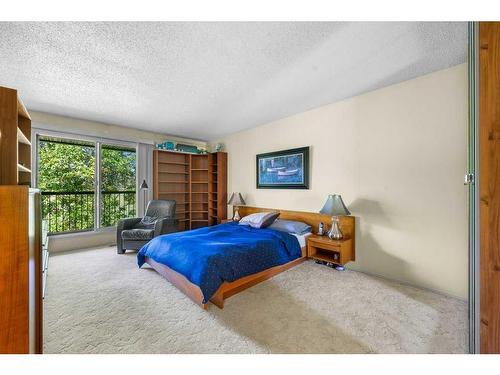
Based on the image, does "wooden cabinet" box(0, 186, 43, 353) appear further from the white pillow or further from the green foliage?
the green foliage

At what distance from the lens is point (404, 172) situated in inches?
97.2

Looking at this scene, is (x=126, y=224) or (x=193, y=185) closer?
(x=126, y=224)

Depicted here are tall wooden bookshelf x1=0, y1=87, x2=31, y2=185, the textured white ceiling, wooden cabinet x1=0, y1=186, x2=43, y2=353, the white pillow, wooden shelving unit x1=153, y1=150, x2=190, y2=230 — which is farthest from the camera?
wooden shelving unit x1=153, y1=150, x2=190, y2=230

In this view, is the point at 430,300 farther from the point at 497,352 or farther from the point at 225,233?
the point at 225,233

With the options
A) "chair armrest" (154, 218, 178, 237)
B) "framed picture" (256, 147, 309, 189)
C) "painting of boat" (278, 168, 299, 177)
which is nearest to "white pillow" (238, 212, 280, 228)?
"framed picture" (256, 147, 309, 189)

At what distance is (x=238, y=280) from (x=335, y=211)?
60.0 inches

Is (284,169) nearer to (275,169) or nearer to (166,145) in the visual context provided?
(275,169)

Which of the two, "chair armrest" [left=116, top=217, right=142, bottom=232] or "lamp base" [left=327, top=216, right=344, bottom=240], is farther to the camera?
"chair armrest" [left=116, top=217, right=142, bottom=232]

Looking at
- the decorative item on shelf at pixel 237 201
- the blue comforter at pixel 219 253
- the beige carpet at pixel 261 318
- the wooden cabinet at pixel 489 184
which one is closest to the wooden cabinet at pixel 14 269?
the beige carpet at pixel 261 318

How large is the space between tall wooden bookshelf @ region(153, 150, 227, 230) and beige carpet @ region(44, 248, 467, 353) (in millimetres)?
2447

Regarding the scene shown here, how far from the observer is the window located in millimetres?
3779

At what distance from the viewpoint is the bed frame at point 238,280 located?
2018mm

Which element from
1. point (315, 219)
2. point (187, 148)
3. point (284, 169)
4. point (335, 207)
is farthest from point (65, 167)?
point (335, 207)

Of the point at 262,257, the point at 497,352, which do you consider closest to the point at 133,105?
the point at 262,257
